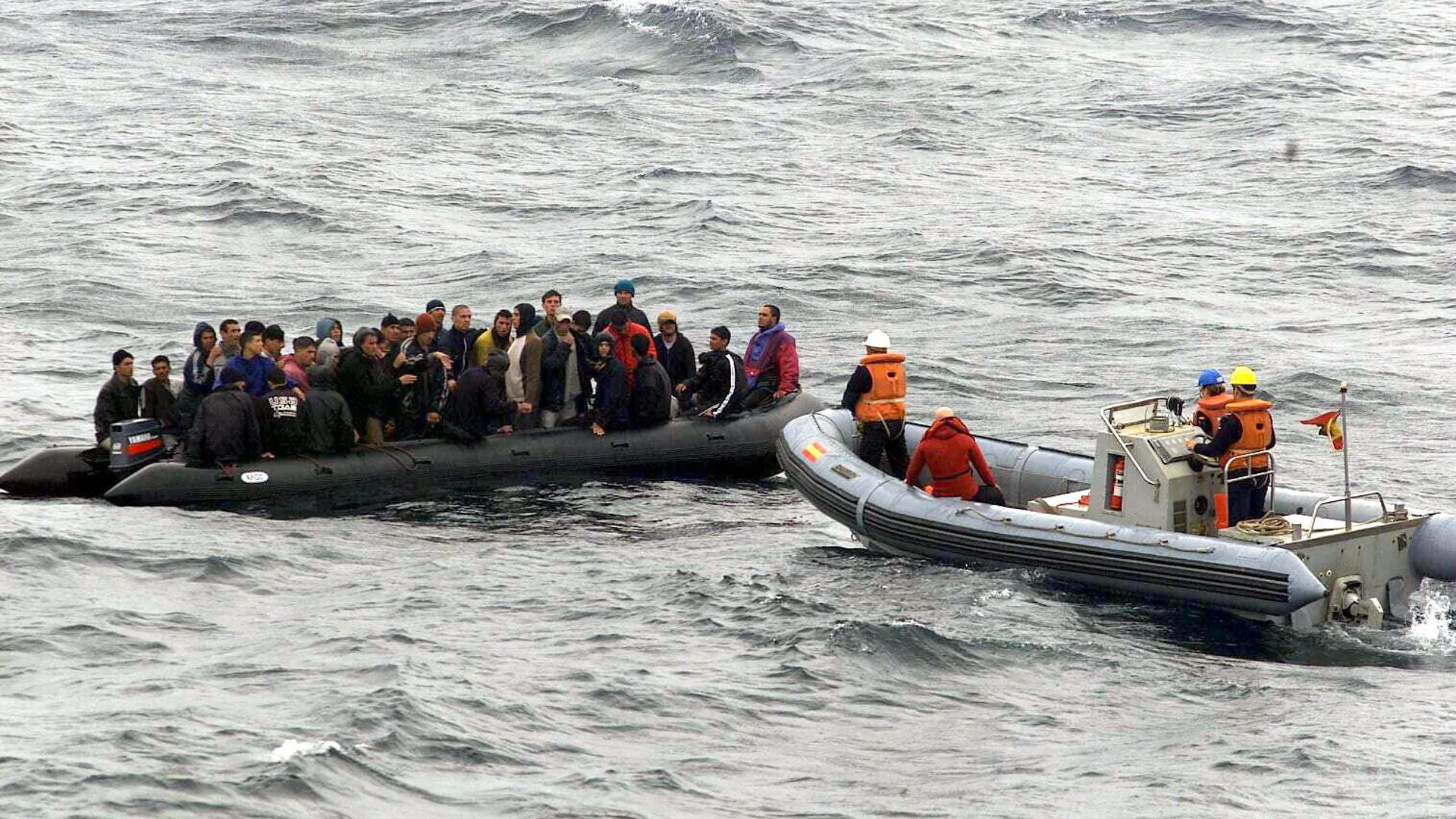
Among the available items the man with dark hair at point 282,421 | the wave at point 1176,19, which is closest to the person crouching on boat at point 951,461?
the man with dark hair at point 282,421

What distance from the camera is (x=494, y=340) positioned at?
54.1ft

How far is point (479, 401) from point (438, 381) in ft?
Answer: 1.36

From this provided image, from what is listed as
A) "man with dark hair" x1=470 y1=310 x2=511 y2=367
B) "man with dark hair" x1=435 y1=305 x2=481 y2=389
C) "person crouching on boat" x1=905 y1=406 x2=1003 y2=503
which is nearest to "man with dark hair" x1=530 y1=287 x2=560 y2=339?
"man with dark hair" x1=470 y1=310 x2=511 y2=367

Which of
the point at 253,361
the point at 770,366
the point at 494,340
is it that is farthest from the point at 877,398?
the point at 253,361

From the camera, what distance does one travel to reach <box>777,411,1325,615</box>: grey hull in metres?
12.8

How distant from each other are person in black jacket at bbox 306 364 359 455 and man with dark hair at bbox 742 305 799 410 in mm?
3766

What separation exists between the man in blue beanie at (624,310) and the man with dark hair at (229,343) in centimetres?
325

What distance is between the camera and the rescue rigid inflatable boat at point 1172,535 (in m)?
12.9

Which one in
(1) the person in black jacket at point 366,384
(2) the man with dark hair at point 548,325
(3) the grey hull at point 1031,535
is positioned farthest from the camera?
(2) the man with dark hair at point 548,325

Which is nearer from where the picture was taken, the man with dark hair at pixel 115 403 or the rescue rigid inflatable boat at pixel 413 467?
the rescue rigid inflatable boat at pixel 413 467

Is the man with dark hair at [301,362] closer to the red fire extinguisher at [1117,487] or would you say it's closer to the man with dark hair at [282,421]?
the man with dark hair at [282,421]

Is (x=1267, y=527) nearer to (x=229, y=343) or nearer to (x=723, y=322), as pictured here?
(x=229, y=343)

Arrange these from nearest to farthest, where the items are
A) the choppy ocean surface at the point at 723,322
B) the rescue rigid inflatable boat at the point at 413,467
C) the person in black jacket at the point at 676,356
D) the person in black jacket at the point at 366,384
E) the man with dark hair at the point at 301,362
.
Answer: the choppy ocean surface at the point at 723,322 < the rescue rigid inflatable boat at the point at 413,467 < the person in black jacket at the point at 366,384 < the man with dark hair at the point at 301,362 < the person in black jacket at the point at 676,356

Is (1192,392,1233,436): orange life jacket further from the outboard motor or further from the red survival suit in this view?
the outboard motor
